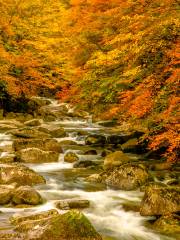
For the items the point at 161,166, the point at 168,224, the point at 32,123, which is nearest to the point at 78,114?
the point at 32,123

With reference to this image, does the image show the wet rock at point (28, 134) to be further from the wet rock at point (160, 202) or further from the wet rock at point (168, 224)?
the wet rock at point (168, 224)

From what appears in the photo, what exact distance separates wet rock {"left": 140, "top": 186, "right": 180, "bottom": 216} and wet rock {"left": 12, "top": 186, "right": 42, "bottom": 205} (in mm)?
2203

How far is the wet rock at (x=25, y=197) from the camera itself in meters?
8.64

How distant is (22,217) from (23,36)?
51.6ft

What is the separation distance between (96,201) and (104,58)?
3977mm

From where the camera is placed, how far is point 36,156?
43.5ft

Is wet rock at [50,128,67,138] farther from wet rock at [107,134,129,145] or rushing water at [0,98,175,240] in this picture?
rushing water at [0,98,175,240]

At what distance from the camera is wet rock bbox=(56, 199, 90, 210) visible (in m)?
8.68

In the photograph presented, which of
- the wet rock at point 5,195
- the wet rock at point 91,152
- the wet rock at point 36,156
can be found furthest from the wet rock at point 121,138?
the wet rock at point 5,195

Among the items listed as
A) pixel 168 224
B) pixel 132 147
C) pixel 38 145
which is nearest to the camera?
pixel 168 224

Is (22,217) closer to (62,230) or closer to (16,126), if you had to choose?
(62,230)

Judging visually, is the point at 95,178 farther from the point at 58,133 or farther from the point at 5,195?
the point at 58,133

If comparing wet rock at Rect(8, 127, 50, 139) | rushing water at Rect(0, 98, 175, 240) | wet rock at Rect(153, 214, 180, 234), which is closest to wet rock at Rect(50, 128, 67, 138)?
wet rock at Rect(8, 127, 50, 139)

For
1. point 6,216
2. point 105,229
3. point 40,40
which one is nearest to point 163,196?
point 105,229
